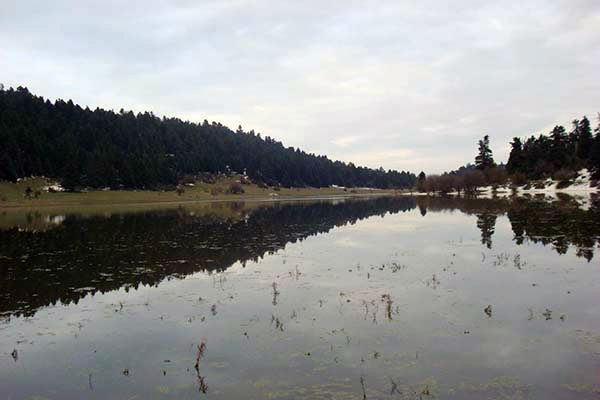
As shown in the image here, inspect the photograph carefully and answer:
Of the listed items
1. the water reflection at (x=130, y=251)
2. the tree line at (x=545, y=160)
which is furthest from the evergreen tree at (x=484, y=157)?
the water reflection at (x=130, y=251)

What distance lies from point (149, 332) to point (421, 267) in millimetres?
17363

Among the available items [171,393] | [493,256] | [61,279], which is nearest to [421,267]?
[493,256]

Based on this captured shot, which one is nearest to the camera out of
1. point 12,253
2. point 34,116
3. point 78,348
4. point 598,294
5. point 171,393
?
point 171,393

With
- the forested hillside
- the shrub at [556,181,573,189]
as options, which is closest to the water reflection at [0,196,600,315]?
the shrub at [556,181,573,189]

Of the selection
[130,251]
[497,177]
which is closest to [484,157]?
[497,177]

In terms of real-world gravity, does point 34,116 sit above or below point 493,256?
above

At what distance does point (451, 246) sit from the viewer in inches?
1401

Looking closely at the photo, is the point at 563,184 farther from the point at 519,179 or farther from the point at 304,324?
the point at 304,324

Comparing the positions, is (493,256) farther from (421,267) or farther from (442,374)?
(442,374)

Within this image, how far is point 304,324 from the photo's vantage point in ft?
52.9

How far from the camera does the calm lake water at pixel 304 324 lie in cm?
1118

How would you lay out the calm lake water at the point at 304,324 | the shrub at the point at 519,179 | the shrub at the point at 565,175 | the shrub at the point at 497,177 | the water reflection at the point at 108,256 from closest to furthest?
1. the calm lake water at the point at 304,324
2. the water reflection at the point at 108,256
3. the shrub at the point at 565,175
4. the shrub at the point at 519,179
5. the shrub at the point at 497,177

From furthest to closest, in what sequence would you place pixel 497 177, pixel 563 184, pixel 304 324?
pixel 497 177, pixel 563 184, pixel 304 324

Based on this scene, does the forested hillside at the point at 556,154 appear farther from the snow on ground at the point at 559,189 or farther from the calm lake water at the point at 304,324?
the calm lake water at the point at 304,324
